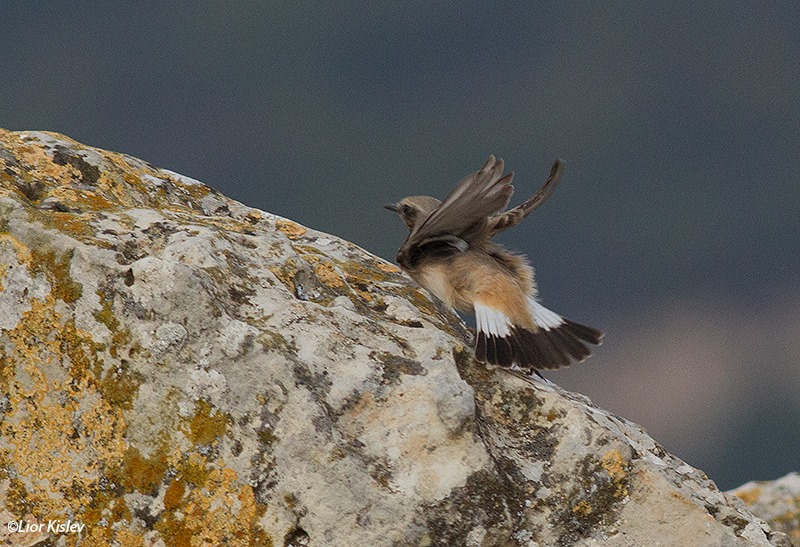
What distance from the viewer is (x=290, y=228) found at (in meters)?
7.56

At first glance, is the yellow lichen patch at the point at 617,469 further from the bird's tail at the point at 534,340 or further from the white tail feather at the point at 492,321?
the white tail feather at the point at 492,321

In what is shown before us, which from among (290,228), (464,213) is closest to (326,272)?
(290,228)

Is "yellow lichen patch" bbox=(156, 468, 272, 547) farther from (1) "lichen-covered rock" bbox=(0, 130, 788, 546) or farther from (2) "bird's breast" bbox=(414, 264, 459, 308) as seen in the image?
(2) "bird's breast" bbox=(414, 264, 459, 308)

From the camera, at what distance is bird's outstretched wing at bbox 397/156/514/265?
711 centimetres

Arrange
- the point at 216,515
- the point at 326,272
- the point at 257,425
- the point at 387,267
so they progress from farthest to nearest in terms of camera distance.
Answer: the point at 387,267, the point at 326,272, the point at 257,425, the point at 216,515

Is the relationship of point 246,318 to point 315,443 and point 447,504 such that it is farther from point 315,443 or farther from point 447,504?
point 447,504

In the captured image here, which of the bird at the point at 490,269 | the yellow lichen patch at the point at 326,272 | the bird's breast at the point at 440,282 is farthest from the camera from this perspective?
the bird's breast at the point at 440,282

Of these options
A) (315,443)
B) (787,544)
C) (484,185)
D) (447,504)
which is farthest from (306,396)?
(787,544)

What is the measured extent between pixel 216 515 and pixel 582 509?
200cm

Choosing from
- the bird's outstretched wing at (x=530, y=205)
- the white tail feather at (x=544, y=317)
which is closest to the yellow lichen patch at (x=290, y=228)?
the bird's outstretched wing at (x=530, y=205)

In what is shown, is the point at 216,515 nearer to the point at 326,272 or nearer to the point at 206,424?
the point at 206,424

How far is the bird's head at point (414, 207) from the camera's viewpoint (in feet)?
29.1

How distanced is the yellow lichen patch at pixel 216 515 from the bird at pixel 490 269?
2.00 m

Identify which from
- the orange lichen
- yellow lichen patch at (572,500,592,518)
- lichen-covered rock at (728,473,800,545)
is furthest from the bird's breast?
lichen-covered rock at (728,473,800,545)
